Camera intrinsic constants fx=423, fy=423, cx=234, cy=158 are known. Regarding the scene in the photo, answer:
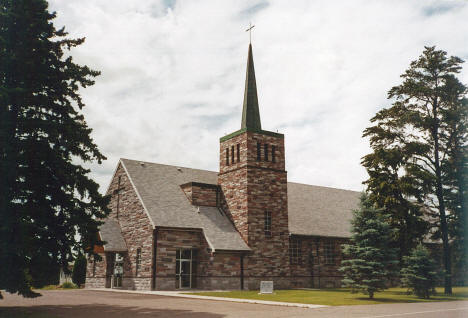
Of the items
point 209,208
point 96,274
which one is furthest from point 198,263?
point 96,274

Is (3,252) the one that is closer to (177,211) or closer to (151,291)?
(151,291)

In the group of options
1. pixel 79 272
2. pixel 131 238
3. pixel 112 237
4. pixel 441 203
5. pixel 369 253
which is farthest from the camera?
pixel 79 272

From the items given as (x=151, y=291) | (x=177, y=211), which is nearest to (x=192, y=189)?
(x=177, y=211)

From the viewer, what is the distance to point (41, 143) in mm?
17234

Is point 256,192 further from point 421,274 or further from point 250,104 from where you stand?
point 421,274

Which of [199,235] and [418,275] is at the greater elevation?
[199,235]

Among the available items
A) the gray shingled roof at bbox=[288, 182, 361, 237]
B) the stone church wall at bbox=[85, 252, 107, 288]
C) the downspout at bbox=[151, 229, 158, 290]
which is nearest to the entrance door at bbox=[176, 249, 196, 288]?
the downspout at bbox=[151, 229, 158, 290]

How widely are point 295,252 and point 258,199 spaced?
6211 millimetres

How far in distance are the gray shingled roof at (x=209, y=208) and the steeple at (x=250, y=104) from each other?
22.9 feet

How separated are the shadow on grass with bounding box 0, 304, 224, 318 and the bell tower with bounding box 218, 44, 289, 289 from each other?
16956 millimetres

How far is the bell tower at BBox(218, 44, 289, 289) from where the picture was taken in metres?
33.9

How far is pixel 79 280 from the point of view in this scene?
35875 mm

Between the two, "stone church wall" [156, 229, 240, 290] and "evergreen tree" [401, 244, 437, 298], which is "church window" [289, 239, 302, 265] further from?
"evergreen tree" [401, 244, 437, 298]

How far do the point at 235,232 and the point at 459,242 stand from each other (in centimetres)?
1897
